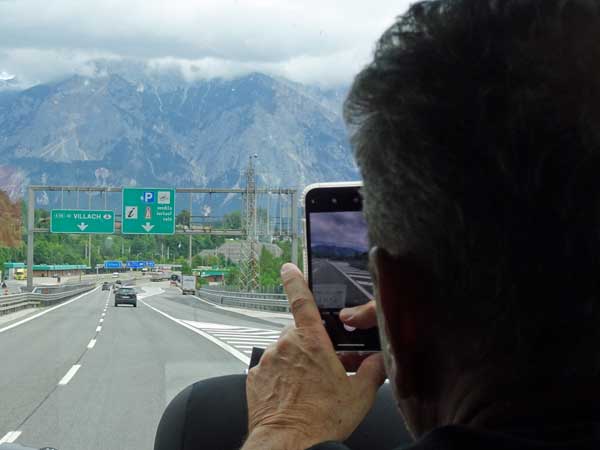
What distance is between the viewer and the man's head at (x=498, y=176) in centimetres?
113

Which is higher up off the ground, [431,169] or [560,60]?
[560,60]

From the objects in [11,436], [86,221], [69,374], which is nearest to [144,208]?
[86,221]

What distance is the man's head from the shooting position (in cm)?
113

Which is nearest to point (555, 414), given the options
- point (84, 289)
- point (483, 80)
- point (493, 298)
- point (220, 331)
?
point (493, 298)

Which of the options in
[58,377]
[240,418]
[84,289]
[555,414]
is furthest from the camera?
[84,289]

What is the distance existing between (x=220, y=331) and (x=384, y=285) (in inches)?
625

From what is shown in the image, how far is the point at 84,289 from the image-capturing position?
2758 inches

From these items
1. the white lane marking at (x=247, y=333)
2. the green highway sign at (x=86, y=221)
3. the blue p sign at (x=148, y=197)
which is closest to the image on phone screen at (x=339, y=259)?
the white lane marking at (x=247, y=333)

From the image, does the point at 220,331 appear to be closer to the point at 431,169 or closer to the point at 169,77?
the point at 169,77

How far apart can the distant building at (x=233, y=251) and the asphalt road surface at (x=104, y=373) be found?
1.42 metres

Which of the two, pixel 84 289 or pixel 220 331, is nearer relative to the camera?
pixel 220 331

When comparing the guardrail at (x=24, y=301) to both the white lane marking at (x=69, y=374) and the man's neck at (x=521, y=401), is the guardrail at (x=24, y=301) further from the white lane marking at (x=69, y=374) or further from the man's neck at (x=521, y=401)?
the man's neck at (x=521, y=401)

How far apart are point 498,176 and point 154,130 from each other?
742 cm

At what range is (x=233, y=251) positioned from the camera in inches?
312
